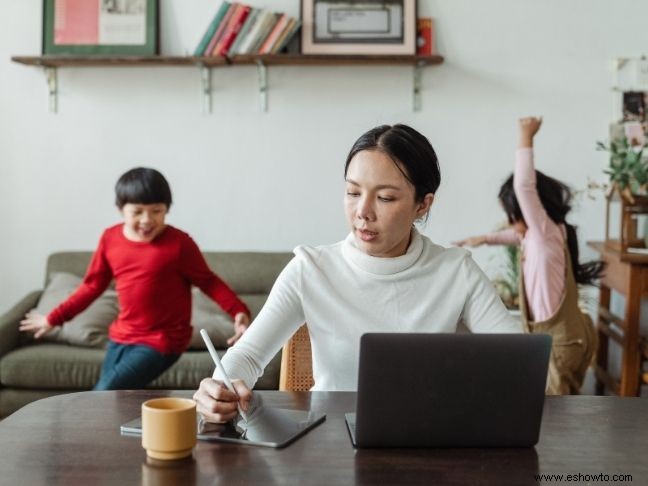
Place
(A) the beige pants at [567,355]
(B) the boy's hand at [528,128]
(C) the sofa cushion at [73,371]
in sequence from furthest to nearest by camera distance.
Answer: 1. (C) the sofa cushion at [73,371]
2. (A) the beige pants at [567,355]
3. (B) the boy's hand at [528,128]

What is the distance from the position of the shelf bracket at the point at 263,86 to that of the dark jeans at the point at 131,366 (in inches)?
66.2

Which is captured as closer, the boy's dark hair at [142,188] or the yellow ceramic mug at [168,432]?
the yellow ceramic mug at [168,432]

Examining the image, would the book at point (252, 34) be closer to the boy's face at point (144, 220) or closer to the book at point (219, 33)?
the book at point (219, 33)

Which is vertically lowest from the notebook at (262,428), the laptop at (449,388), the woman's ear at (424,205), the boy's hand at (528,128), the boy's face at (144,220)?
the notebook at (262,428)

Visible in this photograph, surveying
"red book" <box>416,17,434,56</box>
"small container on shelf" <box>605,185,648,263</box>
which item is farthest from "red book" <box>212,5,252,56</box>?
"small container on shelf" <box>605,185,648,263</box>

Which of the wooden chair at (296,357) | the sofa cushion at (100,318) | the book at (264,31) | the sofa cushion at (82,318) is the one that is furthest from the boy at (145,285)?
the book at (264,31)

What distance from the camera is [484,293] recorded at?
1.65m

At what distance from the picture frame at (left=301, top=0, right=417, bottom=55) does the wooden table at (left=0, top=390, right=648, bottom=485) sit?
269 cm

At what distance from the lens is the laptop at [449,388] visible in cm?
112

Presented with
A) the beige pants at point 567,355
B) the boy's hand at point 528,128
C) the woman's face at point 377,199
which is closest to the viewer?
the woman's face at point 377,199

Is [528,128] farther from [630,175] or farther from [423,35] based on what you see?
[423,35]

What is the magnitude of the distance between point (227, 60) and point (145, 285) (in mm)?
1509

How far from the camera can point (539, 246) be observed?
2895 millimetres

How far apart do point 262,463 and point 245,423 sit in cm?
18
